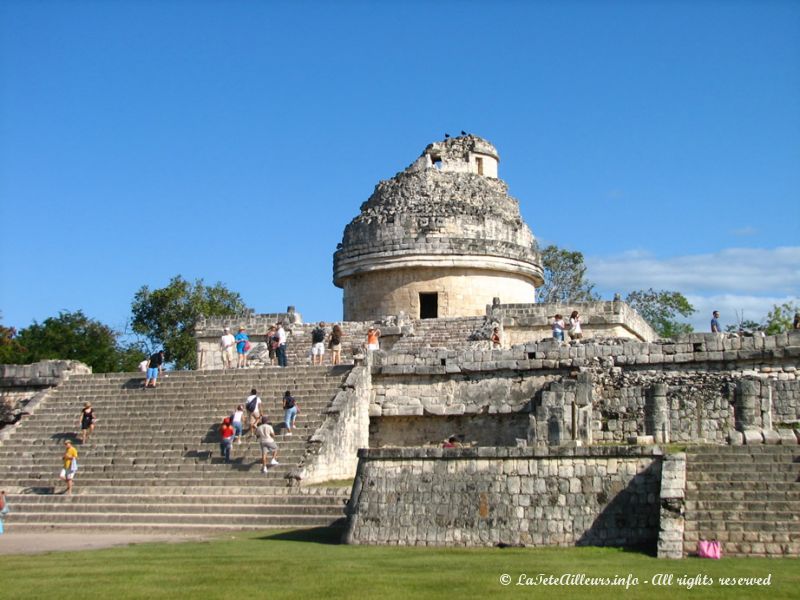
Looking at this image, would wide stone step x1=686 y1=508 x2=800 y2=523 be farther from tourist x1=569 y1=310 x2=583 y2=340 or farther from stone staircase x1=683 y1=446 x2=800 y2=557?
tourist x1=569 y1=310 x2=583 y2=340

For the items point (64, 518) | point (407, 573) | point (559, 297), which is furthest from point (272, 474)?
point (559, 297)

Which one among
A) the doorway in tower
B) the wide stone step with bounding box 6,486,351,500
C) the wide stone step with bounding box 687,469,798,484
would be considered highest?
the doorway in tower

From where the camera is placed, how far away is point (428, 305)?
29250 mm

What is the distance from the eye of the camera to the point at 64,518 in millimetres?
18656

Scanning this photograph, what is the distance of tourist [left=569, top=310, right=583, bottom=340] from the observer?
82.1 feet

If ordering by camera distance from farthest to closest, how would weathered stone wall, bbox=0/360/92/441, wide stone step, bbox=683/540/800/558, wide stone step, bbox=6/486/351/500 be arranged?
weathered stone wall, bbox=0/360/92/441 → wide stone step, bbox=6/486/351/500 → wide stone step, bbox=683/540/800/558

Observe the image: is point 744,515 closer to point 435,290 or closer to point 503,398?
point 503,398

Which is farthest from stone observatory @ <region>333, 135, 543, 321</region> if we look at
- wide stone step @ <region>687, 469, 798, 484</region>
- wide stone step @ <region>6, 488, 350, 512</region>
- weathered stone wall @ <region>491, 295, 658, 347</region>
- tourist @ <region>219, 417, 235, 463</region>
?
wide stone step @ <region>687, 469, 798, 484</region>

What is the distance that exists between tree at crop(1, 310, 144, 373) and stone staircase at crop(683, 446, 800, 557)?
26420 millimetres

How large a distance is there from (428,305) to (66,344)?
572 inches

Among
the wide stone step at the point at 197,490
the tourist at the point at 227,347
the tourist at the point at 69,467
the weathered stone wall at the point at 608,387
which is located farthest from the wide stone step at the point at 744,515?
the tourist at the point at 227,347

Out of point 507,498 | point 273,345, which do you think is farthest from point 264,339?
point 507,498

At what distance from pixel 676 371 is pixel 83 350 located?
22666 millimetres

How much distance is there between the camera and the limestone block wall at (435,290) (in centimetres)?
2888
